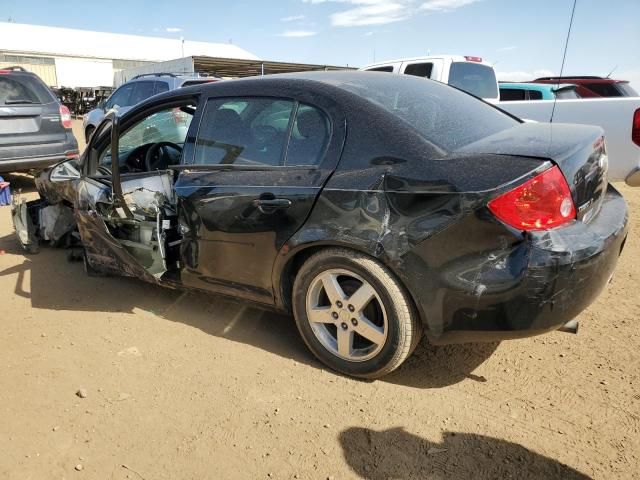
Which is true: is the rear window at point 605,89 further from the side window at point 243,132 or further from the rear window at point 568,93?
the side window at point 243,132

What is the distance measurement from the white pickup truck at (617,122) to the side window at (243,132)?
172 inches

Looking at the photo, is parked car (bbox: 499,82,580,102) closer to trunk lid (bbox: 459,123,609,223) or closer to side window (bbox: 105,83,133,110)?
trunk lid (bbox: 459,123,609,223)

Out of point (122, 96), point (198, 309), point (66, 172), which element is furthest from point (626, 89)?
point (122, 96)

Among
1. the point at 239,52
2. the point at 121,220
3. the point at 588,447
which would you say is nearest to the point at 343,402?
the point at 588,447

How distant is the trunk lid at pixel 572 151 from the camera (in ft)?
7.61

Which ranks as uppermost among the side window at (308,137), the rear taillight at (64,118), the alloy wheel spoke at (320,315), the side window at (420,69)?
the side window at (420,69)

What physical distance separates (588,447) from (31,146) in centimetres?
758

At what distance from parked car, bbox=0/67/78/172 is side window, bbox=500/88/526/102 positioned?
7344mm

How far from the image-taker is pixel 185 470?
2232 mm

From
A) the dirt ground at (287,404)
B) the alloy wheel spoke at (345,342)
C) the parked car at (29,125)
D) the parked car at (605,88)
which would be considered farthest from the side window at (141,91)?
the alloy wheel spoke at (345,342)

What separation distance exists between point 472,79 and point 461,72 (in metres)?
0.21

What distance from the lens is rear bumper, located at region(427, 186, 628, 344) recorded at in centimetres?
219

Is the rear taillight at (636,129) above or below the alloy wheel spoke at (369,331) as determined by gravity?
above

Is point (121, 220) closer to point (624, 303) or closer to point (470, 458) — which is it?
point (470, 458)
